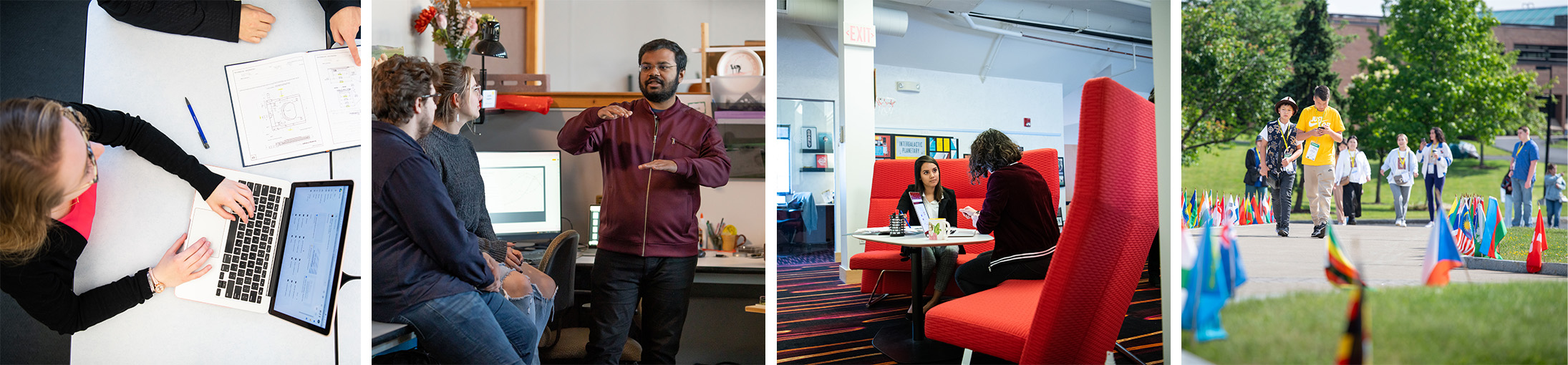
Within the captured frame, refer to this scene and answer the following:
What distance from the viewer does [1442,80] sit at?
2.57 metres

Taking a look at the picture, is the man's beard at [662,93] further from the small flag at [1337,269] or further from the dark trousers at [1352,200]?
the dark trousers at [1352,200]

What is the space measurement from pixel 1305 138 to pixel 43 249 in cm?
449

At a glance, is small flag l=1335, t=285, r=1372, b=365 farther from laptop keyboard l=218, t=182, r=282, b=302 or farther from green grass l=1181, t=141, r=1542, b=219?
laptop keyboard l=218, t=182, r=282, b=302

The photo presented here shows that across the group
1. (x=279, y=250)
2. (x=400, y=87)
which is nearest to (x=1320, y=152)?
(x=400, y=87)

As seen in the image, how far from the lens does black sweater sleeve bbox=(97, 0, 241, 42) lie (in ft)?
6.20

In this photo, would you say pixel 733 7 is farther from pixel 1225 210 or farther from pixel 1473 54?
pixel 1473 54

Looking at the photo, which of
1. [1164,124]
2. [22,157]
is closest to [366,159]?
[22,157]

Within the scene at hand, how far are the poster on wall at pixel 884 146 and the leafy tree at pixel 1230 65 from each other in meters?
2.40

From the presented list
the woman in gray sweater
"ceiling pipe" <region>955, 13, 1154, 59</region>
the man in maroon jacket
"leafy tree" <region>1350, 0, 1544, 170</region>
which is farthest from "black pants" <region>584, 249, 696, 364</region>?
"ceiling pipe" <region>955, 13, 1154, 59</region>

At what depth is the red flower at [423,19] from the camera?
1.78 m

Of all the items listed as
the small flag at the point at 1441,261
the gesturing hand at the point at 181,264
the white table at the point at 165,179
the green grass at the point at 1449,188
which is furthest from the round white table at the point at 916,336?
the gesturing hand at the point at 181,264

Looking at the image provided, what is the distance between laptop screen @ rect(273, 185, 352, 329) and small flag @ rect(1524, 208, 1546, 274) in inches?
168

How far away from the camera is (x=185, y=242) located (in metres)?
1.91

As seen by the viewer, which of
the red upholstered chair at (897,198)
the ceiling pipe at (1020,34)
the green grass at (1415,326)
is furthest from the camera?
the ceiling pipe at (1020,34)
